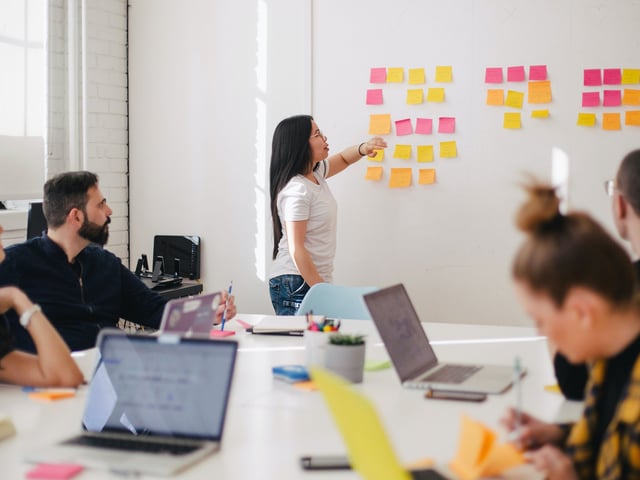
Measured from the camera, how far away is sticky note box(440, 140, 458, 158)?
4164mm

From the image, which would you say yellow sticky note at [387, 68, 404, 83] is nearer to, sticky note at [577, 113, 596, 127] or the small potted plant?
sticky note at [577, 113, 596, 127]

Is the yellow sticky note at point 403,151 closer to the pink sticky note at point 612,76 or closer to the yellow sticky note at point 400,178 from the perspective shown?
the yellow sticky note at point 400,178

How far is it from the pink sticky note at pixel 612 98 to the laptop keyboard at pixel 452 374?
2143 millimetres

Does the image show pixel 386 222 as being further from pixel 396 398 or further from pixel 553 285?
pixel 553 285

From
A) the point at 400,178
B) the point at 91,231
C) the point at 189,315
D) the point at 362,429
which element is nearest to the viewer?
the point at 362,429

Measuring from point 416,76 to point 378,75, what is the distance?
21 cm

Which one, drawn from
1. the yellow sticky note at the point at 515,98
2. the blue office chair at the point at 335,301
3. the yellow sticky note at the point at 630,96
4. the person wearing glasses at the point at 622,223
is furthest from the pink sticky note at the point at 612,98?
the person wearing glasses at the point at 622,223

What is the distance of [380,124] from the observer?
14.1 feet

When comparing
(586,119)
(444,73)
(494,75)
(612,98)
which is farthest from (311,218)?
(612,98)

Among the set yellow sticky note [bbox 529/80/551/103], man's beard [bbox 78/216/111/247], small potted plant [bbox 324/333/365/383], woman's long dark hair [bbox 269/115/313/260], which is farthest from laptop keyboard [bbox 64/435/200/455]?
yellow sticky note [bbox 529/80/551/103]

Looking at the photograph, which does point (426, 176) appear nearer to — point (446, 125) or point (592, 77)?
point (446, 125)

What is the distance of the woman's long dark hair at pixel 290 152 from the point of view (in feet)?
12.7

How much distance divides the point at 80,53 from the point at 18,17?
1.42 feet


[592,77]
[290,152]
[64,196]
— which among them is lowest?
[64,196]
